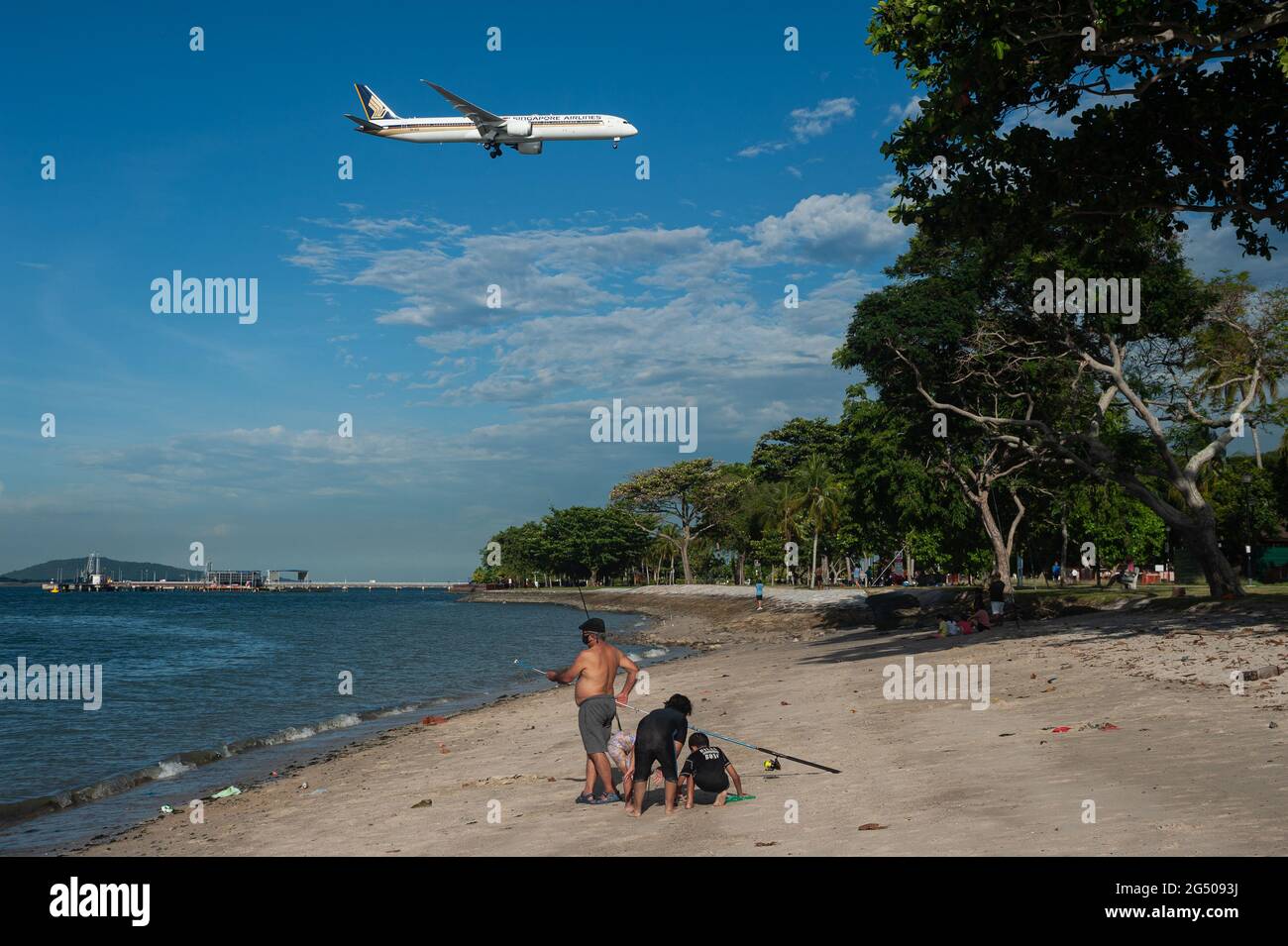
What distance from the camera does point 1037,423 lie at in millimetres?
27797

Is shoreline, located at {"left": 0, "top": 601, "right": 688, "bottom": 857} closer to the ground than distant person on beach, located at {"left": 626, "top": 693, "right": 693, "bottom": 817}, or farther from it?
closer to the ground

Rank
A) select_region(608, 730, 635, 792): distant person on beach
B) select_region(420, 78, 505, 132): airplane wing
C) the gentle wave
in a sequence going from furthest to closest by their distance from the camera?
select_region(420, 78, 505, 132): airplane wing, the gentle wave, select_region(608, 730, 635, 792): distant person on beach

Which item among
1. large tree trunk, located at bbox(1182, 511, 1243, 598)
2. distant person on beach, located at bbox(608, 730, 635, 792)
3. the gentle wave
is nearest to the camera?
distant person on beach, located at bbox(608, 730, 635, 792)

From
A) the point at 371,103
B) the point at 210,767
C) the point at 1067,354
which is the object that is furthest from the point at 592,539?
the point at 210,767

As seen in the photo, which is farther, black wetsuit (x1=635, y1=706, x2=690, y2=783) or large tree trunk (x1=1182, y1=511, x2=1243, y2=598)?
large tree trunk (x1=1182, y1=511, x2=1243, y2=598)

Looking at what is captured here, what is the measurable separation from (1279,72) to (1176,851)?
615 inches

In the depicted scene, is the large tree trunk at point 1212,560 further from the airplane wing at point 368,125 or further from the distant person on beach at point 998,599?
the airplane wing at point 368,125

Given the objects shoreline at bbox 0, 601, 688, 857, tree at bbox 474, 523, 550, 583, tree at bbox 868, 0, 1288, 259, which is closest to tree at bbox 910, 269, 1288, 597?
tree at bbox 868, 0, 1288, 259

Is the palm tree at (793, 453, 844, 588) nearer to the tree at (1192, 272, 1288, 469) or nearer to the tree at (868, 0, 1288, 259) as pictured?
the tree at (1192, 272, 1288, 469)

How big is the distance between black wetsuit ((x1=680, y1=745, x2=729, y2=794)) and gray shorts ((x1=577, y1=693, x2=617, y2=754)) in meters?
0.99

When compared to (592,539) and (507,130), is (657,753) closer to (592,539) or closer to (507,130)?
(507,130)

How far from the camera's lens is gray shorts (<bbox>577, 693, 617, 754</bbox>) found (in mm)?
10531

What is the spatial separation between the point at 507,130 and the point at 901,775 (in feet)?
119
